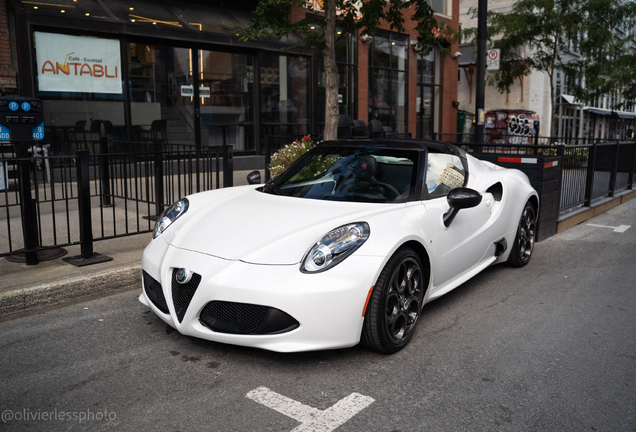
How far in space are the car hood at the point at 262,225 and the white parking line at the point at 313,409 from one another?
0.78 meters

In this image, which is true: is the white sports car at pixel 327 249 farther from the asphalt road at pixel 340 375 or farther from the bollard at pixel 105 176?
the bollard at pixel 105 176

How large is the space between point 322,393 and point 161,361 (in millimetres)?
1109

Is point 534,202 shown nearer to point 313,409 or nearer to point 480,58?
point 313,409

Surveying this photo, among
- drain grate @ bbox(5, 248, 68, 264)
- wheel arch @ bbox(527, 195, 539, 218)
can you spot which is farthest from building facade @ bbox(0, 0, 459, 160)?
wheel arch @ bbox(527, 195, 539, 218)

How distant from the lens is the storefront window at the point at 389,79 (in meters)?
20.4

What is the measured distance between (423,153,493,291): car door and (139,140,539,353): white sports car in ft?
0.04

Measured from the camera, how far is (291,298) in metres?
3.19

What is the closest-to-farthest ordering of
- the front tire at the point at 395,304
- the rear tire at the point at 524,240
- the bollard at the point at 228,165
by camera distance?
the front tire at the point at 395,304 < the rear tire at the point at 524,240 < the bollard at the point at 228,165

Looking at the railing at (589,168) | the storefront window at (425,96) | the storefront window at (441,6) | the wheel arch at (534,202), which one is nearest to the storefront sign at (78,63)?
the railing at (589,168)

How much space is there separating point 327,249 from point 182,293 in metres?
0.97

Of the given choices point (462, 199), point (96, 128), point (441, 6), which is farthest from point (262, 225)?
point (441, 6)

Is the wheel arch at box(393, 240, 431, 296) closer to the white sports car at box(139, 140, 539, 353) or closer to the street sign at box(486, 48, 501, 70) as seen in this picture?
the white sports car at box(139, 140, 539, 353)

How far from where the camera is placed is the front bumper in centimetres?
321

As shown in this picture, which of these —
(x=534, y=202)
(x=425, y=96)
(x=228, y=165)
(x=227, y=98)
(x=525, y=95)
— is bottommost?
(x=534, y=202)
